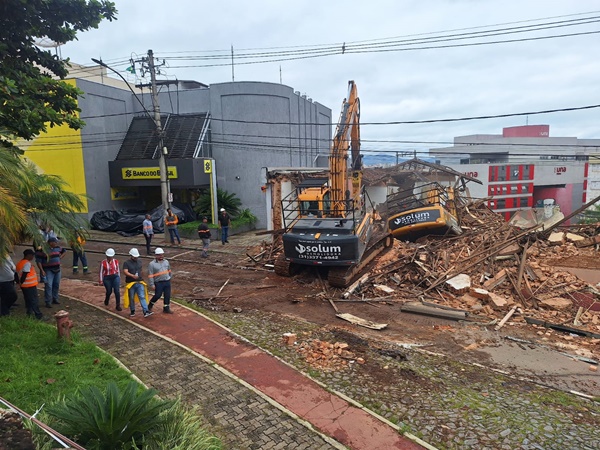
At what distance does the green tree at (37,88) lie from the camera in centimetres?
863

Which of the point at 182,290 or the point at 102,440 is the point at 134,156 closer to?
the point at 182,290

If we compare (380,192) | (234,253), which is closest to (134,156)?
(234,253)

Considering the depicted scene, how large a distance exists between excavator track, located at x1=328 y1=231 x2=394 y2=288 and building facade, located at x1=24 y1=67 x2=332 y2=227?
10.9 m

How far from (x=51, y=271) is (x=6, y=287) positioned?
1.34 m

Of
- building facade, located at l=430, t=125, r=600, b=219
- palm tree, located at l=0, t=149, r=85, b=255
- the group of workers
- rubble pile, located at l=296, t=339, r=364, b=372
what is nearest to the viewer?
palm tree, located at l=0, t=149, r=85, b=255

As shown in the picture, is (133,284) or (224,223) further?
(224,223)

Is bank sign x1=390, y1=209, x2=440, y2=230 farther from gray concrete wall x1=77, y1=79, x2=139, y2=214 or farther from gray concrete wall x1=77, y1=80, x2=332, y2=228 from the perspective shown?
gray concrete wall x1=77, y1=79, x2=139, y2=214

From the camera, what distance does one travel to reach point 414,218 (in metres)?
16.3

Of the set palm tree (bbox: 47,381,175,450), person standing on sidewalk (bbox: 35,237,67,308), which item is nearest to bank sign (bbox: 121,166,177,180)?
person standing on sidewalk (bbox: 35,237,67,308)

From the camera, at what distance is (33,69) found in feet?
31.5

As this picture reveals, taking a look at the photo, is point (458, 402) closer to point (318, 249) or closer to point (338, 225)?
point (318, 249)

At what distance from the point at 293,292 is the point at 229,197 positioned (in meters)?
14.2

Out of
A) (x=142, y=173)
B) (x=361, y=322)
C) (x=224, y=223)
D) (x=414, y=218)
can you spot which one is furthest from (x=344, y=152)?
(x=142, y=173)

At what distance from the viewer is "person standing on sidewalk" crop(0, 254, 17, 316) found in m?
8.60
